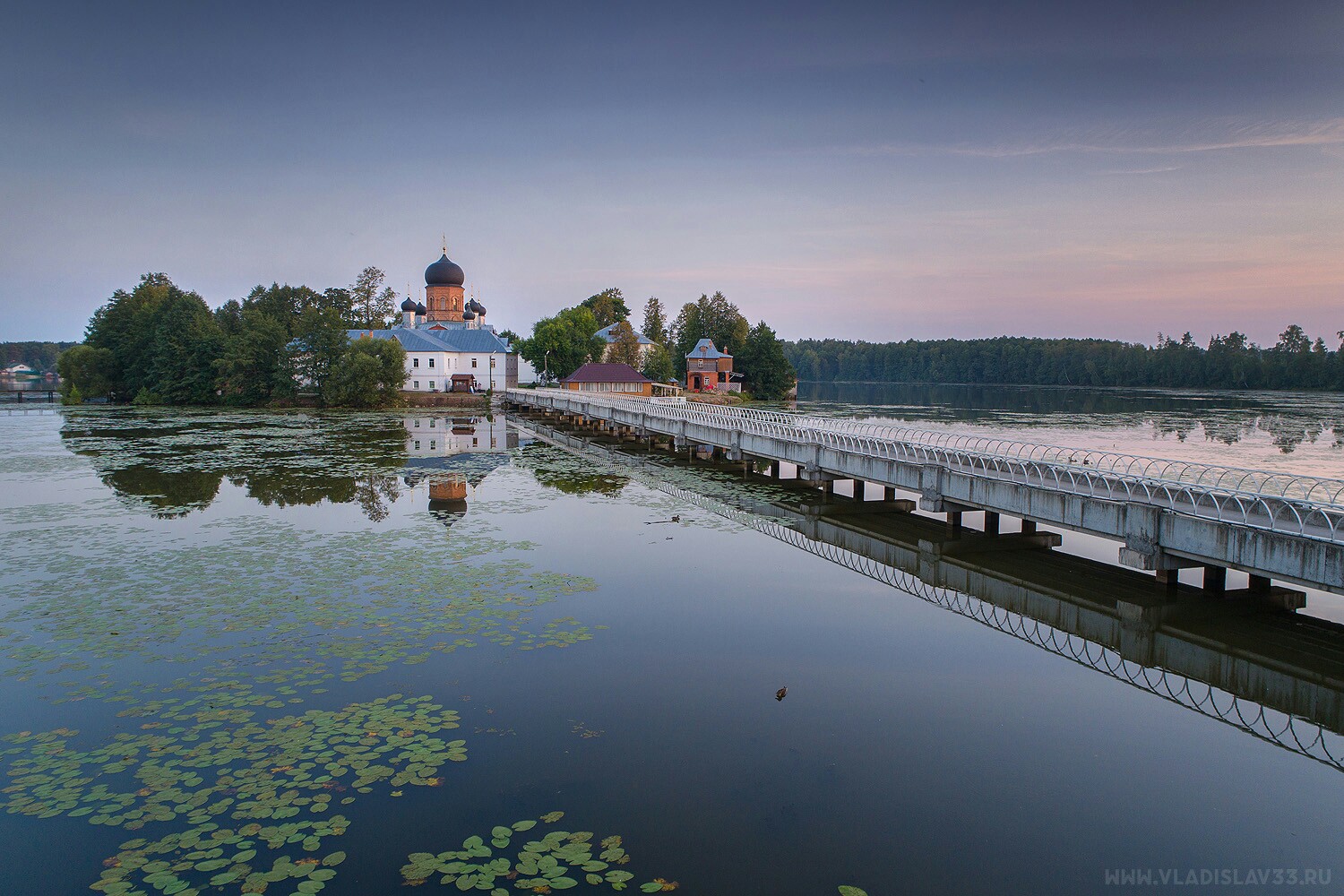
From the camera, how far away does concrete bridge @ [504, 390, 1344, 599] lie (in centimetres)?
1322

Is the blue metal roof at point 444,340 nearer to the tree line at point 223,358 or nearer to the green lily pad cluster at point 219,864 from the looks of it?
the tree line at point 223,358

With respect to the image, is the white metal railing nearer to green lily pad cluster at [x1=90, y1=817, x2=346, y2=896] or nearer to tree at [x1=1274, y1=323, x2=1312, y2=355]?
green lily pad cluster at [x1=90, y1=817, x2=346, y2=896]

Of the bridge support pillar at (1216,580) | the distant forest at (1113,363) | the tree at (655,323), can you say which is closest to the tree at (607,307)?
the tree at (655,323)

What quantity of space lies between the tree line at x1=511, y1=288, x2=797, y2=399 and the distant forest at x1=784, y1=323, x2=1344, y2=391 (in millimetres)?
70639

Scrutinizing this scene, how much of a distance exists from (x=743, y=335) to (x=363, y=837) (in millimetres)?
105017

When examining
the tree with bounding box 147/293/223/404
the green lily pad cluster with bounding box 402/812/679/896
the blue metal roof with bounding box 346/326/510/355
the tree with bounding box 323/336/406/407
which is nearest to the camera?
the green lily pad cluster with bounding box 402/812/679/896

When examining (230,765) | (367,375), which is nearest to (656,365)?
(367,375)

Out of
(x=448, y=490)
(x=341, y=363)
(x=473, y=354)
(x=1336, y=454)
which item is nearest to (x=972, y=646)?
(x=448, y=490)

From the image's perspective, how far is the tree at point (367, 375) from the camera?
72125 millimetres

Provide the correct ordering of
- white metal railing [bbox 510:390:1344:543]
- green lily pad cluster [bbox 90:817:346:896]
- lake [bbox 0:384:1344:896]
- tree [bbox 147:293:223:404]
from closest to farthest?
green lily pad cluster [bbox 90:817:346:896], lake [bbox 0:384:1344:896], white metal railing [bbox 510:390:1344:543], tree [bbox 147:293:223:404]

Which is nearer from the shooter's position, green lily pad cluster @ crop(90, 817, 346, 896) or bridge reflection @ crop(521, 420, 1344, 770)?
green lily pad cluster @ crop(90, 817, 346, 896)

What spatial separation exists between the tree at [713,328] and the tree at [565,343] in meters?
12.7

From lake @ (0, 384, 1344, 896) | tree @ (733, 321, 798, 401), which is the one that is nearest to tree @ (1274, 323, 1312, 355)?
tree @ (733, 321, 798, 401)

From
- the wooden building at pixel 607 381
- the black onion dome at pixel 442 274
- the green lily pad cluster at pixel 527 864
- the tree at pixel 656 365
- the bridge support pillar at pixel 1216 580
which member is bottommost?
the green lily pad cluster at pixel 527 864
